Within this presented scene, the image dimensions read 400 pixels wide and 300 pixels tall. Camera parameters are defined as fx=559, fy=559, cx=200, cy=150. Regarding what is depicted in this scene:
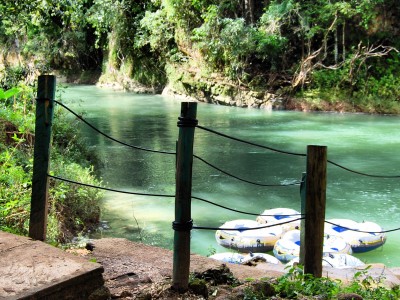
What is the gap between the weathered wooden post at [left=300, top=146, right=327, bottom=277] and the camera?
376 cm

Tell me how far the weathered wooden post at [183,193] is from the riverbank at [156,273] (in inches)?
4.4

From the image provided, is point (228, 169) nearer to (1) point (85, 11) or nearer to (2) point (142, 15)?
(2) point (142, 15)

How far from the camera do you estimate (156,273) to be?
3.74 metres

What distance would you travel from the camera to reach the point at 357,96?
2075 cm

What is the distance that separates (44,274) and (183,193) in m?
0.87

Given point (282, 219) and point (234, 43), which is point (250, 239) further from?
point (234, 43)

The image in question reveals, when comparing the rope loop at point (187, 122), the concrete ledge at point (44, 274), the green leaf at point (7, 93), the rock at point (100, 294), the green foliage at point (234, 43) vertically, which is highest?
the green foliage at point (234, 43)

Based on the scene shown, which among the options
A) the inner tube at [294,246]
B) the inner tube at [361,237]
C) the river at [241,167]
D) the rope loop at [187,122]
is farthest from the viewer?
the river at [241,167]

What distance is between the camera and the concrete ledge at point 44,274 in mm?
2617

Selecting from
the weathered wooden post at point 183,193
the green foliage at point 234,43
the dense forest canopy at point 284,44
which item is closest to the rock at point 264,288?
the weathered wooden post at point 183,193

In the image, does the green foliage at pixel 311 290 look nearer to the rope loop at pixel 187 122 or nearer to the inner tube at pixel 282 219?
the rope loop at pixel 187 122

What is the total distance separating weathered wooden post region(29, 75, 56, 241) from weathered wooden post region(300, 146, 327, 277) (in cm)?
174

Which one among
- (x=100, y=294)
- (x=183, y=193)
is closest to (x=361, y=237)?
(x=183, y=193)

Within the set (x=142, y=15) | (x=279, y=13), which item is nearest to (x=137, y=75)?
(x=142, y=15)
